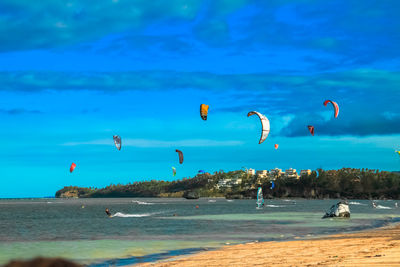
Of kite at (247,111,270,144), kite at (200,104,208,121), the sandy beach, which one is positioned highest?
kite at (200,104,208,121)

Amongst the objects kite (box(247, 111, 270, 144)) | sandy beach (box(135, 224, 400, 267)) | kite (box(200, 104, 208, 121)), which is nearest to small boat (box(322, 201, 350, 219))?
kite (box(247, 111, 270, 144))

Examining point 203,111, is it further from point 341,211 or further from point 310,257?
point 310,257

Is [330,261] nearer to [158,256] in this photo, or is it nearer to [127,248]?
[158,256]

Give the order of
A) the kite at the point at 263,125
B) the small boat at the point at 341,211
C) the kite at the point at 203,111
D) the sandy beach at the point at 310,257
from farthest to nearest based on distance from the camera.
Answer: the small boat at the point at 341,211 → the kite at the point at 203,111 → the kite at the point at 263,125 → the sandy beach at the point at 310,257

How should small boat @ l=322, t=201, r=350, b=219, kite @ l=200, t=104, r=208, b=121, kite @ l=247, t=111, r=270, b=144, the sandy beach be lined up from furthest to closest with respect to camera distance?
small boat @ l=322, t=201, r=350, b=219, kite @ l=200, t=104, r=208, b=121, kite @ l=247, t=111, r=270, b=144, the sandy beach

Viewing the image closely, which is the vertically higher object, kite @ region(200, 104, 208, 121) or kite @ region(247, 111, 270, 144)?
kite @ region(200, 104, 208, 121)

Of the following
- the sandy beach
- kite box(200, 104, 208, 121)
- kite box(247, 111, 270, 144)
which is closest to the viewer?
the sandy beach

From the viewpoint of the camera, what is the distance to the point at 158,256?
24.5m

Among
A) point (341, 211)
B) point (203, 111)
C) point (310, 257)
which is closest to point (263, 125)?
point (203, 111)

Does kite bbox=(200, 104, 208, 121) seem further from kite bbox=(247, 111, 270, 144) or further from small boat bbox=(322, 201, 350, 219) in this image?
small boat bbox=(322, 201, 350, 219)

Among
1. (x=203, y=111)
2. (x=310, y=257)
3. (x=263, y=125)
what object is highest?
(x=203, y=111)

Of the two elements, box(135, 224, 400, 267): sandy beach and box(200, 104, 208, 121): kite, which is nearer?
box(135, 224, 400, 267): sandy beach

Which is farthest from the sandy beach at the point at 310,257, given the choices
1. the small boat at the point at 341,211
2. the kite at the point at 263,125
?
the small boat at the point at 341,211

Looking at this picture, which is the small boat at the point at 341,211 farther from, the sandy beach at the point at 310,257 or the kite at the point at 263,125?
the sandy beach at the point at 310,257
